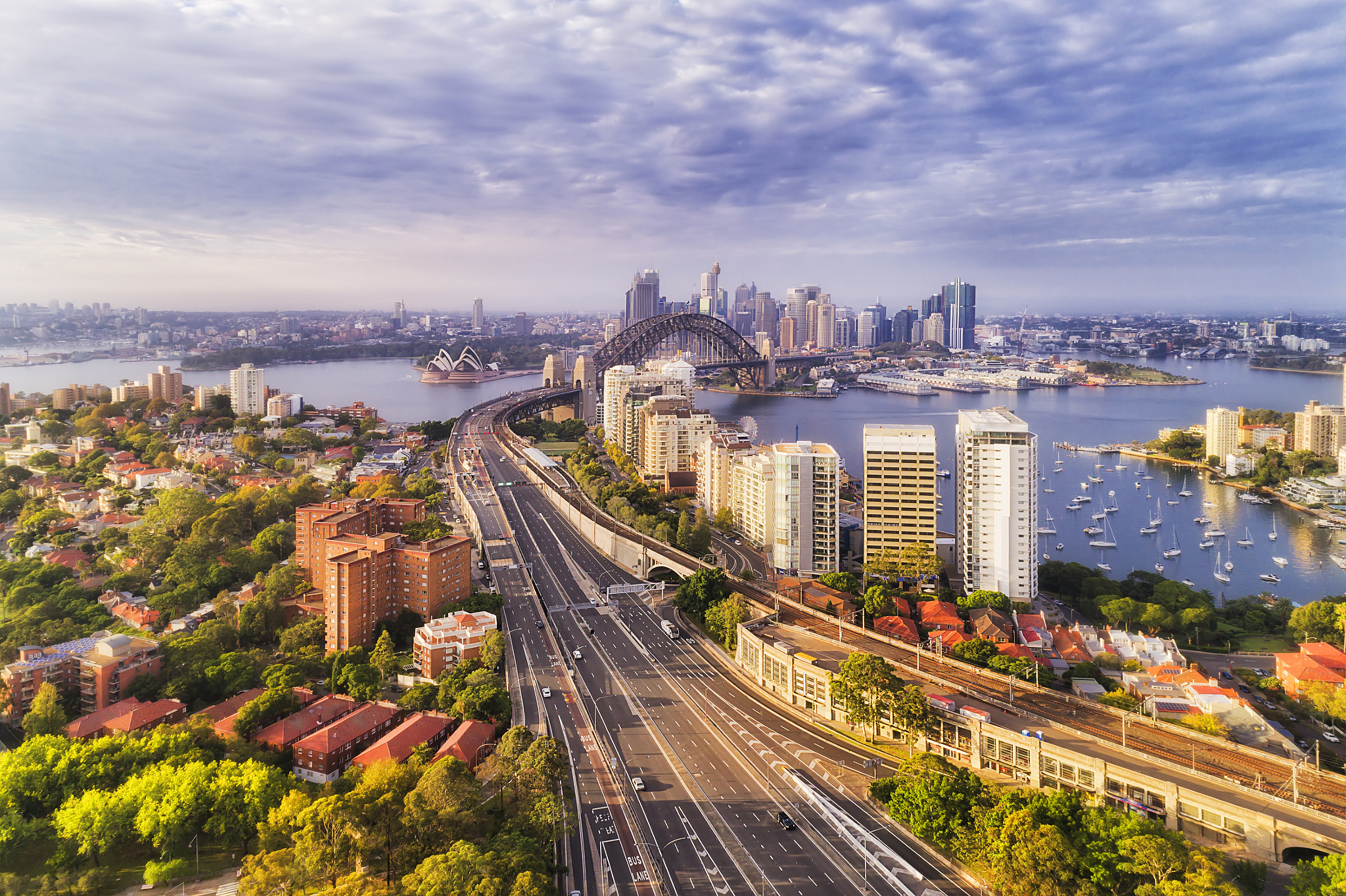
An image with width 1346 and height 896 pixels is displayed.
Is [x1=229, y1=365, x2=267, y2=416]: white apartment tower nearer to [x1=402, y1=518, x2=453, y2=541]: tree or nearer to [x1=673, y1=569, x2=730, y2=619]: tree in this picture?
[x1=402, y1=518, x2=453, y2=541]: tree

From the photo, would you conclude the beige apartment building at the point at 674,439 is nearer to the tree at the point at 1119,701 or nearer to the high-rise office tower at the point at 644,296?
the tree at the point at 1119,701

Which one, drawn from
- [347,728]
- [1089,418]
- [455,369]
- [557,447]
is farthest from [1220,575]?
[455,369]

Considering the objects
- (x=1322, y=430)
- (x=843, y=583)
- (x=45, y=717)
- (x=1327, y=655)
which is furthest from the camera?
(x=1322, y=430)

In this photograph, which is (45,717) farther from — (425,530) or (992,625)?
(992,625)

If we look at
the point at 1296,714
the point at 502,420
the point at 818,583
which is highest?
the point at 502,420

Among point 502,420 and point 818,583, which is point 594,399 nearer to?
point 502,420

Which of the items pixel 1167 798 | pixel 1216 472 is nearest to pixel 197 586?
pixel 1167 798

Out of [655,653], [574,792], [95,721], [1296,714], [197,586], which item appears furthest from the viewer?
[197,586]
